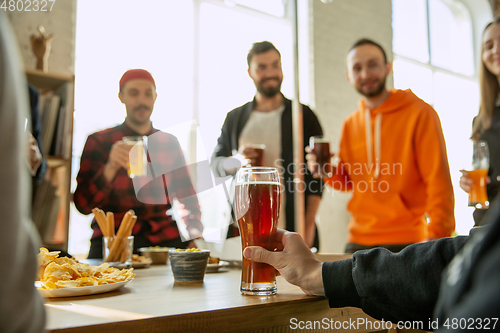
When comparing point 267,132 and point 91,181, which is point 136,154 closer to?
point 91,181

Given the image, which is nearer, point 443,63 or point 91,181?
point 91,181

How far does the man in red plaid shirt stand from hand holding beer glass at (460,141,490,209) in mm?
1102

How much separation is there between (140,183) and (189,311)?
145 cm

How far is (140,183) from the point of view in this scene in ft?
6.34

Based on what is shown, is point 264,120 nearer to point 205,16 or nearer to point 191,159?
point 191,159

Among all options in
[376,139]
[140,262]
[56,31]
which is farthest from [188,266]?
[56,31]

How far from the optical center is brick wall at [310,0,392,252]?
4.11 meters

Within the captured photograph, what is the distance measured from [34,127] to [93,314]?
6.19ft

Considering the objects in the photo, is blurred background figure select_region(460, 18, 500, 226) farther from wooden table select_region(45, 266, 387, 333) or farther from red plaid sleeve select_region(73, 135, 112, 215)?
red plaid sleeve select_region(73, 135, 112, 215)

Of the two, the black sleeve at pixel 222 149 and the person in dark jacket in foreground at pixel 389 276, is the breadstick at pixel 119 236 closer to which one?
the person in dark jacket in foreground at pixel 389 276

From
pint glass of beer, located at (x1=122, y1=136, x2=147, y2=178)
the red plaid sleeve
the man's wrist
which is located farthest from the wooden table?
the red plaid sleeve

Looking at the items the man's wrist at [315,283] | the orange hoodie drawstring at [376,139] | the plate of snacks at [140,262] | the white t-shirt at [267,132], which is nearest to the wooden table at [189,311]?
the man's wrist at [315,283]

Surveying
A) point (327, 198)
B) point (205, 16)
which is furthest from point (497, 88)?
point (205, 16)

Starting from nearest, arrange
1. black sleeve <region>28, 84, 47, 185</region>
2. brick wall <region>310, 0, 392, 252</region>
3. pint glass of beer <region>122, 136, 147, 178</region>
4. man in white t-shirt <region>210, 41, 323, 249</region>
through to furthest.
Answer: pint glass of beer <region>122, 136, 147, 178</region> → black sleeve <region>28, 84, 47, 185</region> → man in white t-shirt <region>210, 41, 323, 249</region> → brick wall <region>310, 0, 392, 252</region>
